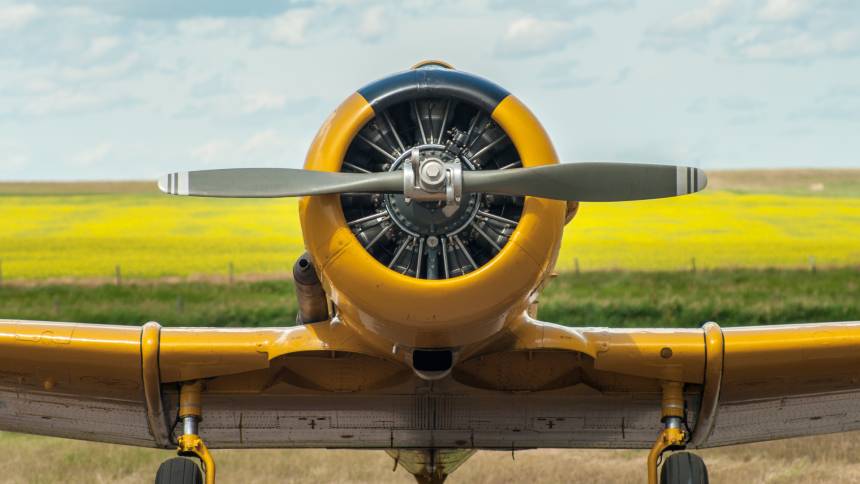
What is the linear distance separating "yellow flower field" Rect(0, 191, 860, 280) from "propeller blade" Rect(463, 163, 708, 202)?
24.1 m

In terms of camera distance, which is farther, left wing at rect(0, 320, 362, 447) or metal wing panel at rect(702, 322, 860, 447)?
metal wing panel at rect(702, 322, 860, 447)

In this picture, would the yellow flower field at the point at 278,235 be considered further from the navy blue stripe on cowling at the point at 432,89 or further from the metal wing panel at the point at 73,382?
the navy blue stripe on cowling at the point at 432,89

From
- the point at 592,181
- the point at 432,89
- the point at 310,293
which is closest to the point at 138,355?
the point at 310,293

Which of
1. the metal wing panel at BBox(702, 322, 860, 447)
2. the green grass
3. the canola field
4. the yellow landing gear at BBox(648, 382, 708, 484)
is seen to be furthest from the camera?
the canola field

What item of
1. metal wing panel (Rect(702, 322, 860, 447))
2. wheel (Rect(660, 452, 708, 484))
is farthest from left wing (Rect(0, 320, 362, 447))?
metal wing panel (Rect(702, 322, 860, 447))

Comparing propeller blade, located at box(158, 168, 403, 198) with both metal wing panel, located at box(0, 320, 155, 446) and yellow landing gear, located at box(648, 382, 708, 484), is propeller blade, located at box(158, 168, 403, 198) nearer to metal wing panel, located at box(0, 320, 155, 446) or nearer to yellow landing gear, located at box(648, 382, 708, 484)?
metal wing panel, located at box(0, 320, 155, 446)

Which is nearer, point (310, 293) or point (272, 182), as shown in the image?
point (272, 182)

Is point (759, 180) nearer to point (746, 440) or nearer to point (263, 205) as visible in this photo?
point (263, 205)

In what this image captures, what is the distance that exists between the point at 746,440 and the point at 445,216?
3.89 meters

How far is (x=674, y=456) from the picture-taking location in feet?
30.9

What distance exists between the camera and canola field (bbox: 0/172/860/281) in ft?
111

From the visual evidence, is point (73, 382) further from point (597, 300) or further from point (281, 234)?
point (281, 234)

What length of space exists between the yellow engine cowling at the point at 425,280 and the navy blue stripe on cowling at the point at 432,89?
0.03ft

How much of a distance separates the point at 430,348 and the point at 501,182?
119 centimetres
